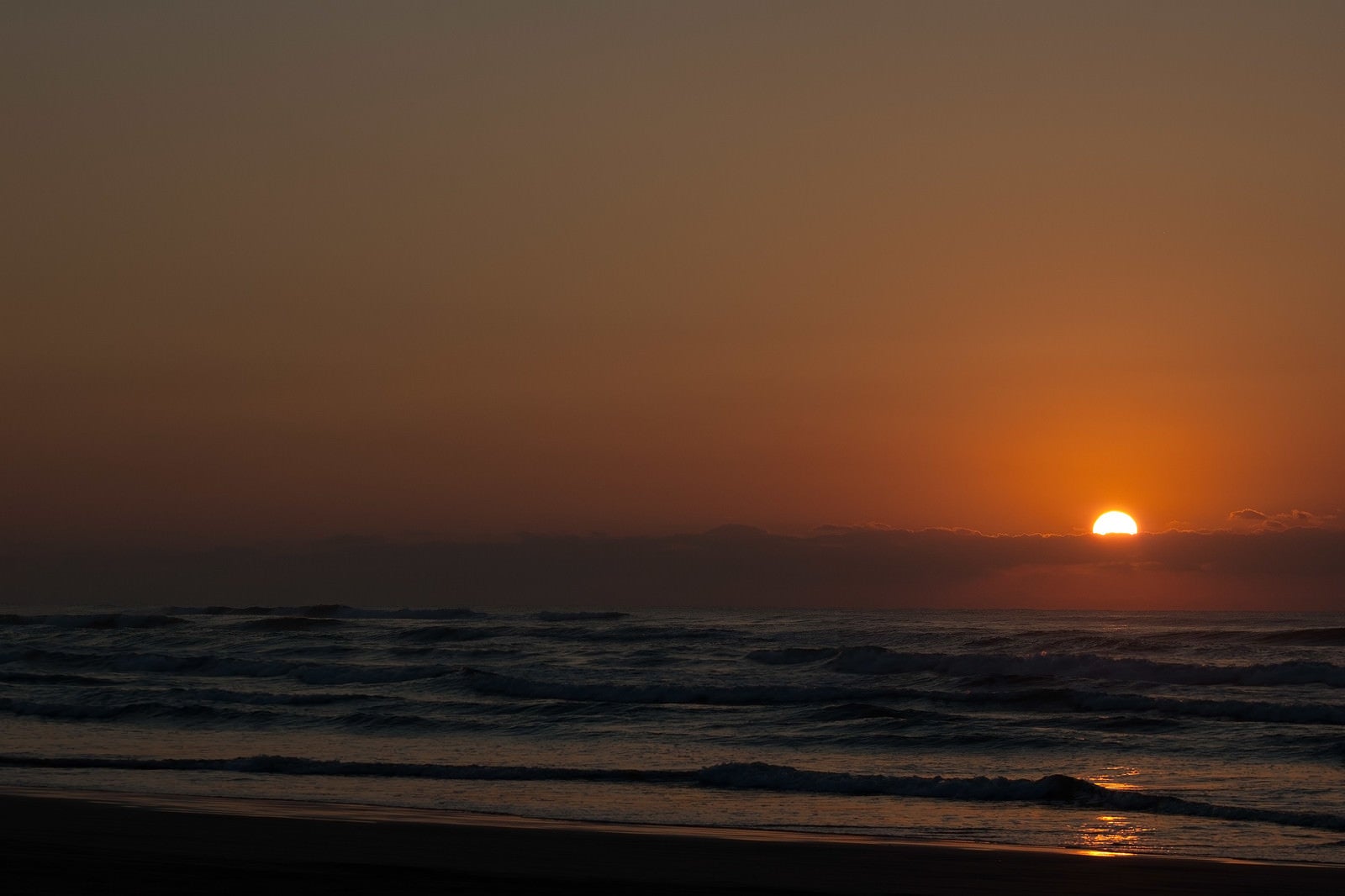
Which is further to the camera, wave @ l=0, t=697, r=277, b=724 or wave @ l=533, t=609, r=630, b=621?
wave @ l=533, t=609, r=630, b=621

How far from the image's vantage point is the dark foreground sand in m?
11.1

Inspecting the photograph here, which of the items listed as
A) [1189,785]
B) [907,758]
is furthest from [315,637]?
[1189,785]

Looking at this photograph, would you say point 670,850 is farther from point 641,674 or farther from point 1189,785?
point 641,674

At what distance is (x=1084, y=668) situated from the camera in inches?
1433

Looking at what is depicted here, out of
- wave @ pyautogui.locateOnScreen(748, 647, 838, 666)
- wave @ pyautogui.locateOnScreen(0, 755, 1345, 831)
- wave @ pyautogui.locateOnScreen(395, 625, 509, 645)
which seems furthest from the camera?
wave @ pyautogui.locateOnScreen(395, 625, 509, 645)

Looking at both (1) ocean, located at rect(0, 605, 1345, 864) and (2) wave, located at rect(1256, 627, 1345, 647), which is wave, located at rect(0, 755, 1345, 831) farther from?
(2) wave, located at rect(1256, 627, 1345, 647)

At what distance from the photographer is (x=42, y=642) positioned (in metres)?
52.3

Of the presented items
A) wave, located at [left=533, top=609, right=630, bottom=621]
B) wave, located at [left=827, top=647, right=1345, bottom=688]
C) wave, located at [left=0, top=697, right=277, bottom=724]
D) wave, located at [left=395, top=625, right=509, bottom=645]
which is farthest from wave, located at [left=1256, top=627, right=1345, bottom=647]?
wave, located at [left=533, top=609, right=630, bottom=621]

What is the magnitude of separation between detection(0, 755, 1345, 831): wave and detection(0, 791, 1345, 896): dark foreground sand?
3680 millimetres

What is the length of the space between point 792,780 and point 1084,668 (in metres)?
20.0

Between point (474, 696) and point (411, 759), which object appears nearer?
point (411, 759)

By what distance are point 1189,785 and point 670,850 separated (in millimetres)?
8966

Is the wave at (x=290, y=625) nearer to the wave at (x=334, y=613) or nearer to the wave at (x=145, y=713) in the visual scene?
the wave at (x=334, y=613)

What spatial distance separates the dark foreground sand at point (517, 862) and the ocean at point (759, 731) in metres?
1.30
